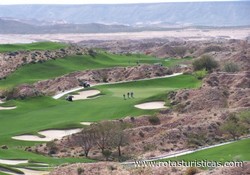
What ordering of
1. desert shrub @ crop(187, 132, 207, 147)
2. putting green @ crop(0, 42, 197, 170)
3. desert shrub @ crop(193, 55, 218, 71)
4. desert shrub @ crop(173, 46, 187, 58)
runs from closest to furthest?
desert shrub @ crop(187, 132, 207, 147)
putting green @ crop(0, 42, 197, 170)
desert shrub @ crop(193, 55, 218, 71)
desert shrub @ crop(173, 46, 187, 58)

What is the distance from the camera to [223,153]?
121 feet

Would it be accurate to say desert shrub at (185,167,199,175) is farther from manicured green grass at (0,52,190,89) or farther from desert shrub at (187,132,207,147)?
manicured green grass at (0,52,190,89)

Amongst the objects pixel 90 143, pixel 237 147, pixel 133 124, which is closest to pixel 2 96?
pixel 133 124

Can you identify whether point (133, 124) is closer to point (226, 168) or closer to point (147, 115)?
point (147, 115)

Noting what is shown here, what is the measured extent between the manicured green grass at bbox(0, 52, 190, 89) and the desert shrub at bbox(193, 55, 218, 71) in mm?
22429

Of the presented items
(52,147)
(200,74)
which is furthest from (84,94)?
(52,147)

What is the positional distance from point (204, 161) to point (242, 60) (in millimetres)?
72788

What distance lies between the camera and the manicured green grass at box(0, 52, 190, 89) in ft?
303

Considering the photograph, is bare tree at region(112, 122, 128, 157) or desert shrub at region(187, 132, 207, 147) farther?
desert shrub at region(187, 132, 207, 147)

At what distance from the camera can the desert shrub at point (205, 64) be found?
92250mm

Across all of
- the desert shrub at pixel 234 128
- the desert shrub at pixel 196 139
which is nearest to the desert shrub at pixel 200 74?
the desert shrub at pixel 234 128

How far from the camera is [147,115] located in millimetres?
57562

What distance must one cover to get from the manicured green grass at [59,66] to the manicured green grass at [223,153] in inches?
1966

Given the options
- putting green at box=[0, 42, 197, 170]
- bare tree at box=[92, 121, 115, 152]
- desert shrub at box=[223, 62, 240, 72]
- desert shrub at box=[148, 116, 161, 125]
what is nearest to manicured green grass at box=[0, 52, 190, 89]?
putting green at box=[0, 42, 197, 170]
